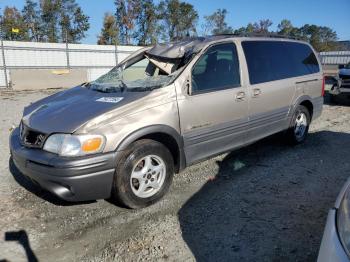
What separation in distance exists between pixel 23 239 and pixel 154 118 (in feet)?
5.67

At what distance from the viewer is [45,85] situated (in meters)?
18.5

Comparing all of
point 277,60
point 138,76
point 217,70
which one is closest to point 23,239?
point 138,76

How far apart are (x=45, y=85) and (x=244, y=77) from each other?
16.2 meters

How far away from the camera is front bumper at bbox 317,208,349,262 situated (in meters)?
1.64

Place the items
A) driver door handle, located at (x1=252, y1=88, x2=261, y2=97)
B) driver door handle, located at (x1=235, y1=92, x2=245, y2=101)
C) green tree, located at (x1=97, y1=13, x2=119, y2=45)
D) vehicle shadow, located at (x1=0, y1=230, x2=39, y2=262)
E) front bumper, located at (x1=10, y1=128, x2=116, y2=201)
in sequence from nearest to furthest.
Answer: vehicle shadow, located at (x1=0, y1=230, x2=39, y2=262)
front bumper, located at (x1=10, y1=128, x2=116, y2=201)
driver door handle, located at (x1=235, y1=92, x2=245, y2=101)
driver door handle, located at (x1=252, y1=88, x2=261, y2=97)
green tree, located at (x1=97, y1=13, x2=119, y2=45)

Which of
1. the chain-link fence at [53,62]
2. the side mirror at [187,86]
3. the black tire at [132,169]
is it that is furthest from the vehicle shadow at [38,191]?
the chain-link fence at [53,62]

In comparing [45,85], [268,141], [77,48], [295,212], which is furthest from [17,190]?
[77,48]

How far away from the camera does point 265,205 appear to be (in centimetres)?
374

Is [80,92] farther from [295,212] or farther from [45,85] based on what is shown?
[45,85]

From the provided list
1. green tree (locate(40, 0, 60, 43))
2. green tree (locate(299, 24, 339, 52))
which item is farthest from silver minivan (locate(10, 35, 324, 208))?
green tree (locate(299, 24, 339, 52))

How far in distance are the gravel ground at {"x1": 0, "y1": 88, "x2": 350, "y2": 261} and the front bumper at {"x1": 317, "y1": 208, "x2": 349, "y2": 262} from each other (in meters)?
1.05

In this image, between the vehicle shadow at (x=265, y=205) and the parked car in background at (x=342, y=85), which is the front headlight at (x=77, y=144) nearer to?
the vehicle shadow at (x=265, y=205)

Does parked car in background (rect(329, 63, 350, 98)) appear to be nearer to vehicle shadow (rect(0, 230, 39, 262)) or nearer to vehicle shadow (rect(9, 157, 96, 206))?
vehicle shadow (rect(9, 157, 96, 206))

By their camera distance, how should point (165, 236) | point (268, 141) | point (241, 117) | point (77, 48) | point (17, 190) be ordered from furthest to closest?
point (77, 48), point (268, 141), point (241, 117), point (17, 190), point (165, 236)
